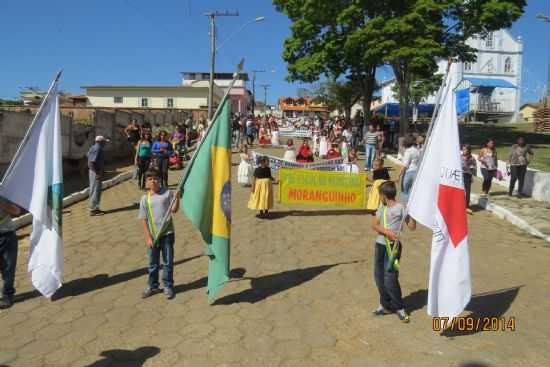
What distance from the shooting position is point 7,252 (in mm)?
5832

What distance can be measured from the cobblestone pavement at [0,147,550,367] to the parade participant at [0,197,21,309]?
0.17 m

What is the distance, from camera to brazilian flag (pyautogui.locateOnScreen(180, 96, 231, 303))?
551cm

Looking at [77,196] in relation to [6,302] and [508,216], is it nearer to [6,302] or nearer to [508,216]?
[6,302]

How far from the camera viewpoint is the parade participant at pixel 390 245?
522cm

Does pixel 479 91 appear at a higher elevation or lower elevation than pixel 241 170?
higher

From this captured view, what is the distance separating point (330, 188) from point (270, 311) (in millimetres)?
6057

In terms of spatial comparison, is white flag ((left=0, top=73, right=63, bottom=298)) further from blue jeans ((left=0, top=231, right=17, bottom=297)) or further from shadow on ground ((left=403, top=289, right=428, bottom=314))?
shadow on ground ((left=403, top=289, right=428, bottom=314))

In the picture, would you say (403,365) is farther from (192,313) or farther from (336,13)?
(336,13)

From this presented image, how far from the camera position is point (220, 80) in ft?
318

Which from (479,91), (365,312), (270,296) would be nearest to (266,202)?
(270,296)

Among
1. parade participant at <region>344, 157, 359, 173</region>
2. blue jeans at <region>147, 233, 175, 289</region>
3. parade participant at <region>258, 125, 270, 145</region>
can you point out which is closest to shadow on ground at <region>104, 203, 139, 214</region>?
blue jeans at <region>147, 233, 175, 289</region>

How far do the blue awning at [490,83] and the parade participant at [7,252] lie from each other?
58589 mm

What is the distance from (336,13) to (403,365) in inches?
963

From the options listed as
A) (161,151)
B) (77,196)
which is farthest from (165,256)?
(161,151)
